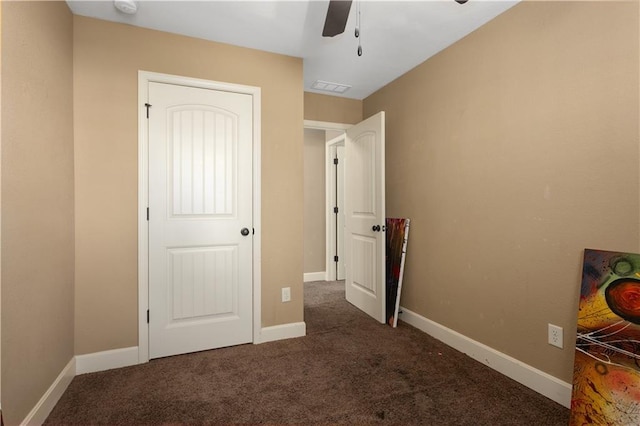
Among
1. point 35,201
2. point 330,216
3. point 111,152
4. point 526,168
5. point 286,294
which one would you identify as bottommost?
point 286,294

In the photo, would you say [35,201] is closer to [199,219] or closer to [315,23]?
[199,219]

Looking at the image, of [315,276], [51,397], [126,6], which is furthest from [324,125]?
[51,397]

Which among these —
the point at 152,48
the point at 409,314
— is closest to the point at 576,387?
the point at 409,314

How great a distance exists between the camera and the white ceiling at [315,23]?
205 centimetres

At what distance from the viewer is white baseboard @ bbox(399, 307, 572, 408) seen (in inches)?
70.7

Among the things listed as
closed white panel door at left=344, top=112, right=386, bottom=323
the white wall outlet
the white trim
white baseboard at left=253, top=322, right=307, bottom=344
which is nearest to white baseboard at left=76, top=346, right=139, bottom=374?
white baseboard at left=253, top=322, right=307, bottom=344

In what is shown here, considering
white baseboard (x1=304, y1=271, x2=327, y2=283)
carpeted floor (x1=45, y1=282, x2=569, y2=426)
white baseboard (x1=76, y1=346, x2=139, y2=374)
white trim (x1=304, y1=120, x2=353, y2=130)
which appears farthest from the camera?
white baseboard (x1=304, y1=271, x2=327, y2=283)

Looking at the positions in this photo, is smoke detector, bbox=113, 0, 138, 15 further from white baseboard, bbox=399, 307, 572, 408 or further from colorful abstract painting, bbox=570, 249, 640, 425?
white baseboard, bbox=399, 307, 572, 408

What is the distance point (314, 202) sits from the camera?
496 centimetres

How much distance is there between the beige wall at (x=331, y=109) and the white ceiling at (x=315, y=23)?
74 cm

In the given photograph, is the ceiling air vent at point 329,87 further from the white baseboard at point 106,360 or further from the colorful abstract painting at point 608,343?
the white baseboard at point 106,360

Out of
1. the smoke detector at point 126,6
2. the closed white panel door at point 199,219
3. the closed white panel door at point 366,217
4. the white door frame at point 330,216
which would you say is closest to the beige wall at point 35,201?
the smoke detector at point 126,6

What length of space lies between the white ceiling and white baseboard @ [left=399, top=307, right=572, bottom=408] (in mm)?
2354

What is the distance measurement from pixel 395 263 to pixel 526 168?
150 centimetres
